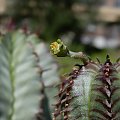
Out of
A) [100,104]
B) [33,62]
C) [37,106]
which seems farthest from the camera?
[33,62]

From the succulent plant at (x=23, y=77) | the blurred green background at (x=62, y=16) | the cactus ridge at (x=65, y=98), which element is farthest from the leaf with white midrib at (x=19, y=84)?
the blurred green background at (x=62, y=16)

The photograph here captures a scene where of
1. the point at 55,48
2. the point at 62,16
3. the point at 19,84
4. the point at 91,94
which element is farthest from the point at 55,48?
the point at 62,16

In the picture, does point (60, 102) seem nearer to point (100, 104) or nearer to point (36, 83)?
point (100, 104)

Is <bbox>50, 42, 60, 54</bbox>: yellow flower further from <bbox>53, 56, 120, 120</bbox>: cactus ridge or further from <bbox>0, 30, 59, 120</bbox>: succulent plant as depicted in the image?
<bbox>0, 30, 59, 120</bbox>: succulent plant

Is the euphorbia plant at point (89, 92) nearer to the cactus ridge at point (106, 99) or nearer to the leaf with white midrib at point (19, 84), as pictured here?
the cactus ridge at point (106, 99)

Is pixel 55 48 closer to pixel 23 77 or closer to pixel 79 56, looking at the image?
pixel 79 56

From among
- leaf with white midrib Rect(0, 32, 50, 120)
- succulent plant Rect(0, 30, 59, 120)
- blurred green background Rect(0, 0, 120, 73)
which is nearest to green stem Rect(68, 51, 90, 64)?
succulent plant Rect(0, 30, 59, 120)

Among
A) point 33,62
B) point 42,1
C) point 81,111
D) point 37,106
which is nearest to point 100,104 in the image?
point 81,111
